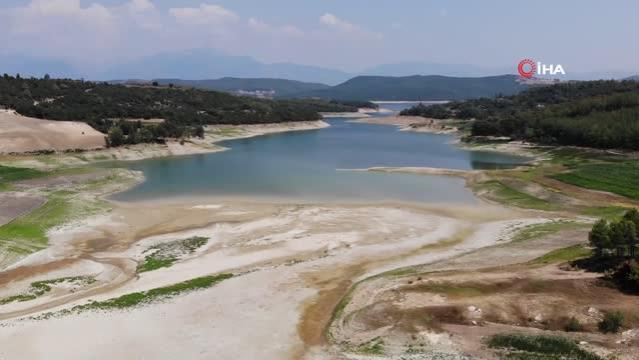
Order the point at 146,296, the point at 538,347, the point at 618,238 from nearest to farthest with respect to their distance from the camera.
Result: 1. the point at 538,347
2. the point at 146,296
3. the point at 618,238

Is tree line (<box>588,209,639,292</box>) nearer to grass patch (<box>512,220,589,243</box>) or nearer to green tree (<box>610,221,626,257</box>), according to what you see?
green tree (<box>610,221,626,257</box>)

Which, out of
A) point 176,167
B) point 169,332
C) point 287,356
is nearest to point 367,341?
point 287,356

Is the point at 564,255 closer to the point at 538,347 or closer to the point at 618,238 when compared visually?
the point at 618,238

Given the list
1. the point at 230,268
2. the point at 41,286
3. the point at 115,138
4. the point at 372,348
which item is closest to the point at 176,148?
the point at 115,138

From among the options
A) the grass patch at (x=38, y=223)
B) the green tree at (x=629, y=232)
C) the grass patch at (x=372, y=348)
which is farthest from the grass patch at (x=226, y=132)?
the grass patch at (x=372, y=348)

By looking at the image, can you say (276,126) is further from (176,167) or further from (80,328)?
(80,328)

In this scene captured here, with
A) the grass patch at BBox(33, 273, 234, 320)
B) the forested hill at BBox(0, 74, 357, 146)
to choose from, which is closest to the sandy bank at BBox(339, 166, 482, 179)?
the forested hill at BBox(0, 74, 357, 146)
